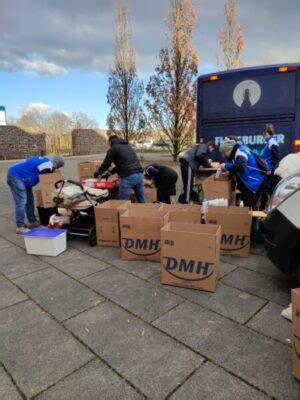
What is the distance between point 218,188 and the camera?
5.14m

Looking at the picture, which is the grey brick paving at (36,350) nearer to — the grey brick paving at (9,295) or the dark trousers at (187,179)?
the grey brick paving at (9,295)

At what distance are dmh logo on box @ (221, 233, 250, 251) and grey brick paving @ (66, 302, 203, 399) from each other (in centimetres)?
187

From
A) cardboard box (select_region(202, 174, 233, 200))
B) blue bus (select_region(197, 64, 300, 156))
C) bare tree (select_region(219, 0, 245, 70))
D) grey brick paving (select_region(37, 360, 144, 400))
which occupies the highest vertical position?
bare tree (select_region(219, 0, 245, 70))

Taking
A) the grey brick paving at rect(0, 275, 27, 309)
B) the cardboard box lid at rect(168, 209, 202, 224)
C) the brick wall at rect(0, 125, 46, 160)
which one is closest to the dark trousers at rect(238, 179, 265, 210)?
the cardboard box lid at rect(168, 209, 202, 224)

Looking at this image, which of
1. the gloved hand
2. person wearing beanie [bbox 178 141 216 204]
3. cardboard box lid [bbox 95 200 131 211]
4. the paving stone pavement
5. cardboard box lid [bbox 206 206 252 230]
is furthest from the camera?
person wearing beanie [bbox 178 141 216 204]

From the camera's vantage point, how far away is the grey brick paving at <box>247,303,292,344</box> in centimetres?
245

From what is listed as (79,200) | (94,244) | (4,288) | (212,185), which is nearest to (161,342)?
(4,288)

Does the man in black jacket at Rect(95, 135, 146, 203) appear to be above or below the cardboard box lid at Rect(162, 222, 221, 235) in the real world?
above

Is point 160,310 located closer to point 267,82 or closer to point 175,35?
point 267,82

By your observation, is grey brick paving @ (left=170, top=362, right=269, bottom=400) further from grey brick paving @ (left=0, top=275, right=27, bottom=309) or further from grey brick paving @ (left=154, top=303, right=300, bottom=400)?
grey brick paving @ (left=0, top=275, right=27, bottom=309)

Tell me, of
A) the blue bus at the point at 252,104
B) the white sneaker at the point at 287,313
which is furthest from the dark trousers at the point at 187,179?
the white sneaker at the point at 287,313

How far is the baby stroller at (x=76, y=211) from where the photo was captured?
15.1 feet

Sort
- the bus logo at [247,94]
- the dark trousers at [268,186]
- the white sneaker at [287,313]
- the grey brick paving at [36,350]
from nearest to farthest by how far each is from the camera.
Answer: the grey brick paving at [36,350], the white sneaker at [287,313], the dark trousers at [268,186], the bus logo at [247,94]

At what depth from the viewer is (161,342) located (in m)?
2.40
